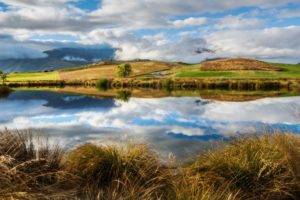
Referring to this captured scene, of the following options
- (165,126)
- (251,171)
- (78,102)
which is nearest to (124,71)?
(78,102)

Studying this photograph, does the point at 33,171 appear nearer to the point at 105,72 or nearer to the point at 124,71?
the point at 124,71

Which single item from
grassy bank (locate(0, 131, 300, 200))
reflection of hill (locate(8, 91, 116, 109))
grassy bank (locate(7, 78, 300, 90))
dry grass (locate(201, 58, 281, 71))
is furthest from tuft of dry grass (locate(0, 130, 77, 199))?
dry grass (locate(201, 58, 281, 71))

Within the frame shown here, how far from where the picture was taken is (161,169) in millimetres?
13078

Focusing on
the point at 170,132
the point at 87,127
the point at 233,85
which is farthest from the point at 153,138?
the point at 233,85

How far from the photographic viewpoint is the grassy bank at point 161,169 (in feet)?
38.5

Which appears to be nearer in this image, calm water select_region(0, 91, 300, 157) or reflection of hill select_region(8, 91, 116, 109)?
calm water select_region(0, 91, 300, 157)

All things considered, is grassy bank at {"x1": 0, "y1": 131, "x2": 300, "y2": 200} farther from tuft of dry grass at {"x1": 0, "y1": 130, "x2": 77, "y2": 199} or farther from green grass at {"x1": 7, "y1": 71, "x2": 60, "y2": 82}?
green grass at {"x1": 7, "y1": 71, "x2": 60, "y2": 82}

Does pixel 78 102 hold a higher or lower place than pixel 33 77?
lower

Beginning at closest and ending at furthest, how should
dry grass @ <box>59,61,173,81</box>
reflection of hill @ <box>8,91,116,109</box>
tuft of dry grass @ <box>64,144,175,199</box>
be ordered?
tuft of dry grass @ <box>64,144,175,199</box> → reflection of hill @ <box>8,91,116,109</box> → dry grass @ <box>59,61,173,81</box>

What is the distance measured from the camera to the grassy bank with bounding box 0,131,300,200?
11727mm

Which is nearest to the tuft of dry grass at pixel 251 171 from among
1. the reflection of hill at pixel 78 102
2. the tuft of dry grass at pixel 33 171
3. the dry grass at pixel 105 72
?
the tuft of dry grass at pixel 33 171

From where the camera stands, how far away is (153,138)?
26875 millimetres

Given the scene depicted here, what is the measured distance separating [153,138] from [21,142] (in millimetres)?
14418

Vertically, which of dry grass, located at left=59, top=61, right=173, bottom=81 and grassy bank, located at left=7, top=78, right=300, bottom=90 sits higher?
dry grass, located at left=59, top=61, right=173, bottom=81
